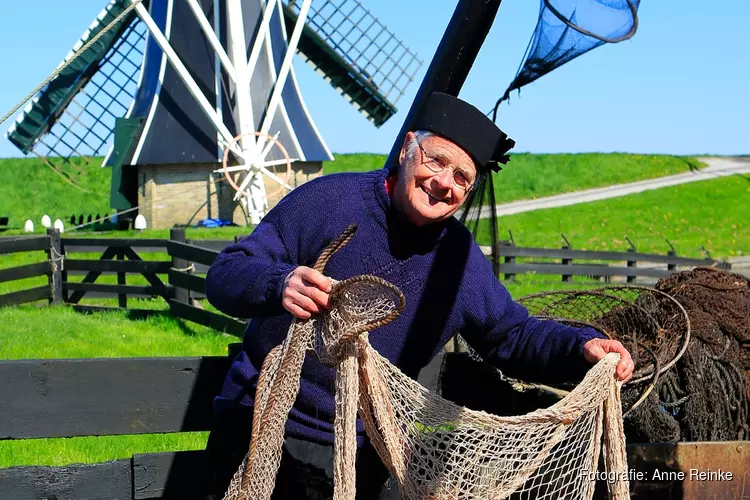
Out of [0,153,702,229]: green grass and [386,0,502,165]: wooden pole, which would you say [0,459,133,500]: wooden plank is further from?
[0,153,702,229]: green grass

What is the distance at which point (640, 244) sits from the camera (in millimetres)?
30812

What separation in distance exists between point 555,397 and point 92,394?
204cm

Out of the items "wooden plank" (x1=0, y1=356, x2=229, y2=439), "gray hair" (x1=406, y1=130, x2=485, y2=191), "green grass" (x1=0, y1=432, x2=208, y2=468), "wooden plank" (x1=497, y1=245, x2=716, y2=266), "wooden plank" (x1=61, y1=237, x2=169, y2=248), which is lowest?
"green grass" (x1=0, y1=432, x2=208, y2=468)

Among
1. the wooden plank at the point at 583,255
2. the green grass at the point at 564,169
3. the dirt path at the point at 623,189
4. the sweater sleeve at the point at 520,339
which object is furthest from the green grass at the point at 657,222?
the sweater sleeve at the point at 520,339

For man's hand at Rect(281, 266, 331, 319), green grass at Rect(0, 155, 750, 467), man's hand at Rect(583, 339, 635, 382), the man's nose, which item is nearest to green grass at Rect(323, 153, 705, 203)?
green grass at Rect(0, 155, 750, 467)

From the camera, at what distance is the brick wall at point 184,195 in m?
28.7

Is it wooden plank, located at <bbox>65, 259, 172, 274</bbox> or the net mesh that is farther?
wooden plank, located at <bbox>65, 259, 172, 274</bbox>

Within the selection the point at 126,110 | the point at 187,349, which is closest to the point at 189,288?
the point at 187,349

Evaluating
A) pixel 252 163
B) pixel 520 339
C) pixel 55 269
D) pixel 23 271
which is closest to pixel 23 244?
pixel 23 271

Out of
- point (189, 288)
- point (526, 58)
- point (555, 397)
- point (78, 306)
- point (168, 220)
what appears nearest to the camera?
point (555, 397)

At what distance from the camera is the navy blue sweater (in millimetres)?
3213

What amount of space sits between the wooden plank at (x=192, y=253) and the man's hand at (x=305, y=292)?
24.1 feet

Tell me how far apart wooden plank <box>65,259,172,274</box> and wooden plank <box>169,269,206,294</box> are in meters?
0.78

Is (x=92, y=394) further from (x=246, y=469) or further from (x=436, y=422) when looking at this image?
(x=436, y=422)
